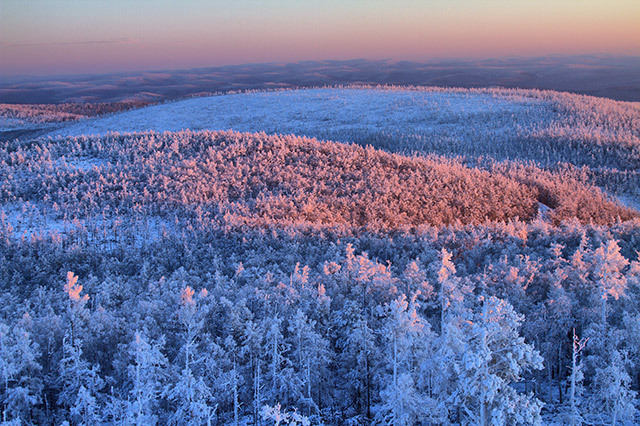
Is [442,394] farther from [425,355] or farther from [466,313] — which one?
[466,313]

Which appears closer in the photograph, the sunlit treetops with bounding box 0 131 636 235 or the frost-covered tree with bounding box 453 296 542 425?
the frost-covered tree with bounding box 453 296 542 425

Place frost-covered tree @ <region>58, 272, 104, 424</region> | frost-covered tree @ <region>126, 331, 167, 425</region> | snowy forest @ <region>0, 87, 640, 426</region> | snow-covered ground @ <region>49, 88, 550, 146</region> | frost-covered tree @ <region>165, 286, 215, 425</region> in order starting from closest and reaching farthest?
frost-covered tree @ <region>126, 331, 167, 425</region>
frost-covered tree @ <region>58, 272, 104, 424</region>
frost-covered tree @ <region>165, 286, 215, 425</region>
snowy forest @ <region>0, 87, 640, 426</region>
snow-covered ground @ <region>49, 88, 550, 146</region>

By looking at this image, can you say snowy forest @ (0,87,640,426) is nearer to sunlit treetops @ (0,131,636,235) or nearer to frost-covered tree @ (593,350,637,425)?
frost-covered tree @ (593,350,637,425)

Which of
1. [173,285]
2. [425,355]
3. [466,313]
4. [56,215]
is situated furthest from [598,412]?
[56,215]

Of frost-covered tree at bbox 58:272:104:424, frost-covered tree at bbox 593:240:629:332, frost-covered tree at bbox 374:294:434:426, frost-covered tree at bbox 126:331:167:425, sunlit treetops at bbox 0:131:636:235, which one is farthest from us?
sunlit treetops at bbox 0:131:636:235

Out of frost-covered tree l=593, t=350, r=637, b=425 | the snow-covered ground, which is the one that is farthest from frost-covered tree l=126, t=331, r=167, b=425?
the snow-covered ground

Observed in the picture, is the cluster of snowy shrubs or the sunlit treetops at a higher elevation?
the sunlit treetops

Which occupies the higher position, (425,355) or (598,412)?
(425,355)
